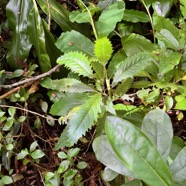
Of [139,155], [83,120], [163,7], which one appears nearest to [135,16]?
[163,7]

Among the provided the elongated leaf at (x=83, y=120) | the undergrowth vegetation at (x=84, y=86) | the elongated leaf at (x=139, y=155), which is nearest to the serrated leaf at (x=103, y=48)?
the undergrowth vegetation at (x=84, y=86)

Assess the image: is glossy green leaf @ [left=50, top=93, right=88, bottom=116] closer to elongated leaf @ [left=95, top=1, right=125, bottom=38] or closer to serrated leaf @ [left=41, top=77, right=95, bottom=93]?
serrated leaf @ [left=41, top=77, right=95, bottom=93]

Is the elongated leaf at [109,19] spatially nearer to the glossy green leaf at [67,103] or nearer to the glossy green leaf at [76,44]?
the glossy green leaf at [76,44]

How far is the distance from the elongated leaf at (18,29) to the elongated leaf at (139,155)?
0.51 metres

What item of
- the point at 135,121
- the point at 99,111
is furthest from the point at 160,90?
the point at 99,111

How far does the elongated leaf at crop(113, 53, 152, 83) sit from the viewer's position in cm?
83

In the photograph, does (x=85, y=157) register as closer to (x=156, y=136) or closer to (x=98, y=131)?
(x=98, y=131)

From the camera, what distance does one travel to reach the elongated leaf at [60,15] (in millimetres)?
1053

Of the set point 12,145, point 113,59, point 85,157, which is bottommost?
point 85,157

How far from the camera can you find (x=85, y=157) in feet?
3.24

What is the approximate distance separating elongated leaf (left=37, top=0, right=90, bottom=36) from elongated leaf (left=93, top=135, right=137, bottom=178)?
0.42 meters

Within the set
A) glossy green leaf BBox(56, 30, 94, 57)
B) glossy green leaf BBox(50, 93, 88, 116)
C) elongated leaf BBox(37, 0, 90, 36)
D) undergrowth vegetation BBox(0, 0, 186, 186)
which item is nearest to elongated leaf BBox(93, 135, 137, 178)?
undergrowth vegetation BBox(0, 0, 186, 186)

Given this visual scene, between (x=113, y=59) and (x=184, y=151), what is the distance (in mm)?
363

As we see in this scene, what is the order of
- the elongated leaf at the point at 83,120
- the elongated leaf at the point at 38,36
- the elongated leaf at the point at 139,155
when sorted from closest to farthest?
1. the elongated leaf at the point at 139,155
2. the elongated leaf at the point at 83,120
3. the elongated leaf at the point at 38,36
